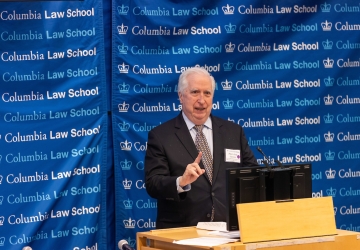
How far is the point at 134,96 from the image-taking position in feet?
17.9

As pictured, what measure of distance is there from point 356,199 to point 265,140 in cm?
106

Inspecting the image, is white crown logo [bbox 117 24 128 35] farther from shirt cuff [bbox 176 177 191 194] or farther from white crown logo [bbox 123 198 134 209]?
shirt cuff [bbox 176 177 191 194]

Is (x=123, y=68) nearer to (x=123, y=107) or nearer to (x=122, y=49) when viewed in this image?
(x=122, y=49)

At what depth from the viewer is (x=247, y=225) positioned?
11.5 ft

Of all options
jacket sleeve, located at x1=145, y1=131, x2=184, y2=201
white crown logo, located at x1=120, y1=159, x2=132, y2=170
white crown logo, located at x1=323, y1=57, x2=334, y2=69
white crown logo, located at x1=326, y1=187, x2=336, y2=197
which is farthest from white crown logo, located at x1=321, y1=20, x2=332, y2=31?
jacket sleeve, located at x1=145, y1=131, x2=184, y2=201

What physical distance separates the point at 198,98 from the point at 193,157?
0.43 meters

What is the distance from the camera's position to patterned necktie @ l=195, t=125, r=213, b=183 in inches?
176

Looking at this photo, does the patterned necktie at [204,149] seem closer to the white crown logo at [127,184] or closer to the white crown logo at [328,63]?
the white crown logo at [127,184]

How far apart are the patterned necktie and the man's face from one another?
0.07m

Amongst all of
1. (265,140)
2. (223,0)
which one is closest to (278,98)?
(265,140)

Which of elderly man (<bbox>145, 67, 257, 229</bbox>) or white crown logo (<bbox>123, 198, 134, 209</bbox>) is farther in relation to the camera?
white crown logo (<bbox>123, 198, 134, 209</bbox>)

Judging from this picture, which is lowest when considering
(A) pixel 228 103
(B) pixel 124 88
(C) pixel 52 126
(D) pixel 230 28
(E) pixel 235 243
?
(E) pixel 235 243

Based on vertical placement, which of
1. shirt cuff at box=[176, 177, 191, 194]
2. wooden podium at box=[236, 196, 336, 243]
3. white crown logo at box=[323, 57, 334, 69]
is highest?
white crown logo at box=[323, 57, 334, 69]

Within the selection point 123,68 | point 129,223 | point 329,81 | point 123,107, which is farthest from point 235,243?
point 329,81
